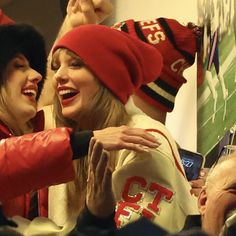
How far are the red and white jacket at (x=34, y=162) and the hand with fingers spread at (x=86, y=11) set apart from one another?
439 mm

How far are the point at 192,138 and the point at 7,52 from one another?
0.56m

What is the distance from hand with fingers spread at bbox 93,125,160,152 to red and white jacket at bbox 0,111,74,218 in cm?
5

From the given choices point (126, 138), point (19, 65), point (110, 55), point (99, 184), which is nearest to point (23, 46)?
point (19, 65)

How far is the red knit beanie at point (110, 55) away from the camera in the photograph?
1.02m

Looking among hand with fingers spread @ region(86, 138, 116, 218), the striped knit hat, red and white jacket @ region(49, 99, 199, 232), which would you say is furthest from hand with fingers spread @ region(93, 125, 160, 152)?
the striped knit hat

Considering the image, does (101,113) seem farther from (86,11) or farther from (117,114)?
(86,11)

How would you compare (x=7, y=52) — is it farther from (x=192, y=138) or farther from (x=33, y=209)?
(x=192, y=138)

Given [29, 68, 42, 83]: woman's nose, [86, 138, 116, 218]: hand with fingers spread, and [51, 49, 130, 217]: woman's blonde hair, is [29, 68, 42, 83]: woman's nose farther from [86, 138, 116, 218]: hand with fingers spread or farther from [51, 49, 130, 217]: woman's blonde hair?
[86, 138, 116, 218]: hand with fingers spread

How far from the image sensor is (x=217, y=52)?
133 centimetres

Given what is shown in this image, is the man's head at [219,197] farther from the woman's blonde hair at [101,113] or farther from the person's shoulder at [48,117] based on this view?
the person's shoulder at [48,117]

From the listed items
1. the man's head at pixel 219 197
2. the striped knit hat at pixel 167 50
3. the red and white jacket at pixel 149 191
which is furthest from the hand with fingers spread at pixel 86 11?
the man's head at pixel 219 197

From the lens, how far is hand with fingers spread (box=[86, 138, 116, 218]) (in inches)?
28.9

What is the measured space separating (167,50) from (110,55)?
0.33 m

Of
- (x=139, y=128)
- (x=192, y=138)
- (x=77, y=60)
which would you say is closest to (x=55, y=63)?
(x=77, y=60)
